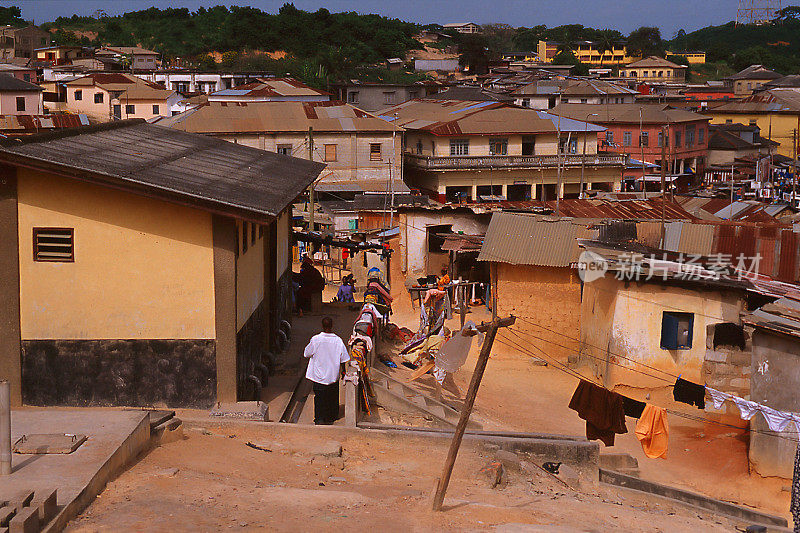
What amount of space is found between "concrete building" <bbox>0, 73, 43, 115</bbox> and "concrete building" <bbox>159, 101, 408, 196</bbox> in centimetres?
1380

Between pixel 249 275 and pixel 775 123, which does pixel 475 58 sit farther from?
pixel 249 275

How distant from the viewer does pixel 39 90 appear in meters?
56.3

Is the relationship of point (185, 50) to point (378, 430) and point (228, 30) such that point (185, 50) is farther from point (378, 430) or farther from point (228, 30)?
point (378, 430)

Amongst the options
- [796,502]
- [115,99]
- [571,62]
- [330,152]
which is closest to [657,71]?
[571,62]

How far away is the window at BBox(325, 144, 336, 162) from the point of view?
150 ft

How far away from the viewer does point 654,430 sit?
14.4 m

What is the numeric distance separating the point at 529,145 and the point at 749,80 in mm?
52863

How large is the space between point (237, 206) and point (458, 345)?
5.87 metres

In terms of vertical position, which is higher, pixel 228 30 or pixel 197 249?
pixel 228 30

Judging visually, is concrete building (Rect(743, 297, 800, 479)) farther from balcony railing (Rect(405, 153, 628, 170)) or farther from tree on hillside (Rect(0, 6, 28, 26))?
tree on hillside (Rect(0, 6, 28, 26))

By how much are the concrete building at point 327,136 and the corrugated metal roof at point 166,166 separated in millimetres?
27816

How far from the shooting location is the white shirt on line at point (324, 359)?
12.2 metres

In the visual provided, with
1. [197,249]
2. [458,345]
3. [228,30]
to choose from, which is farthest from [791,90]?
[197,249]

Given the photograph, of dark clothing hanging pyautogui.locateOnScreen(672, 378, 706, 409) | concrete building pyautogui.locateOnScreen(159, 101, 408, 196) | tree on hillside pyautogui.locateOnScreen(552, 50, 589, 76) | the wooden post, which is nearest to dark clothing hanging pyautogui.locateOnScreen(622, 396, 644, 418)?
dark clothing hanging pyautogui.locateOnScreen(672, 378, 706, 409)
